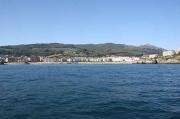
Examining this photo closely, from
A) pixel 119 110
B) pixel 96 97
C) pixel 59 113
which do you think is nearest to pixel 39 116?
pixel 59 113

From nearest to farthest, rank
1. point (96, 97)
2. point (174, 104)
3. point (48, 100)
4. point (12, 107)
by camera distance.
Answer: point (12, 107), point (174, 104), point (48, 100), point (96, 97)

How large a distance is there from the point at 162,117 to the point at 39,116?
1015 cm

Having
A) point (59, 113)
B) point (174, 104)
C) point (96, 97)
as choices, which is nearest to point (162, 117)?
point (174, 104)

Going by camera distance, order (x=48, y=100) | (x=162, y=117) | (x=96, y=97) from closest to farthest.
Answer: (x=162, y=117) < (x=48, y=100) < (x=96, y=97)

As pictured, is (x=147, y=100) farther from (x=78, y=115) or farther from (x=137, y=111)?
(x=78, y=115)

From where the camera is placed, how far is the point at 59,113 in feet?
86.3

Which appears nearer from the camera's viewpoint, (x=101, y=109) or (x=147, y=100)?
(x=101, y=109)

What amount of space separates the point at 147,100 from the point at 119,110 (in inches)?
275

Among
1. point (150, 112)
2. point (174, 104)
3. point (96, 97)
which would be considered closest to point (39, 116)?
point (150, 112)

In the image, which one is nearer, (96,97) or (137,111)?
(137,111)

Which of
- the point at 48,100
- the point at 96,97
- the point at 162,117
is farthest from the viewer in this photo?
the point at 96,97

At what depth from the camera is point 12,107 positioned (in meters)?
29.1

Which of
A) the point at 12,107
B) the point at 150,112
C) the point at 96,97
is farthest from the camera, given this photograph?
the point at 96,97

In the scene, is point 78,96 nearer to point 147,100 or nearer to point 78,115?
point 147,100
